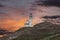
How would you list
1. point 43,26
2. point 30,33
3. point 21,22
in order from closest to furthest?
point 21,22 < point 30,33 < point 43,26

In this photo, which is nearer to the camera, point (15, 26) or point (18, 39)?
point (15, 26)

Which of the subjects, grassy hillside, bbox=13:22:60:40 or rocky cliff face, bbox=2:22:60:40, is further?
rocky cliff face, bbox=2:22:60:40

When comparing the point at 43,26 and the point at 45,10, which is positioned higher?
the point at 45,10

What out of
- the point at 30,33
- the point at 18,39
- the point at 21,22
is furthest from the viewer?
the point at 30,33

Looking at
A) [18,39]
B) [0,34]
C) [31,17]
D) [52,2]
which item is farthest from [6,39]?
[52,2]

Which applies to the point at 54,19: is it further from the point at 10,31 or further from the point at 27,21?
the point at 10,31

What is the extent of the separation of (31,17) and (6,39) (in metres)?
6.28

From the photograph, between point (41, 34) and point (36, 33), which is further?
point (36, 33)

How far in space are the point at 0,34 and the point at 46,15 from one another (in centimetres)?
562

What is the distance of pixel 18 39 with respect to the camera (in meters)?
31.4

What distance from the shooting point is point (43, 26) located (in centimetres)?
4050

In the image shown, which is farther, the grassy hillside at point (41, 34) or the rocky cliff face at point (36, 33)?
the rocky cliff face at point (36, 33)

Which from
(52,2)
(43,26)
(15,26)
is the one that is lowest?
(43,26)

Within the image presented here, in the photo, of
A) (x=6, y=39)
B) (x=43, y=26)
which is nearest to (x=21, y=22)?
(x=6, y=39)
